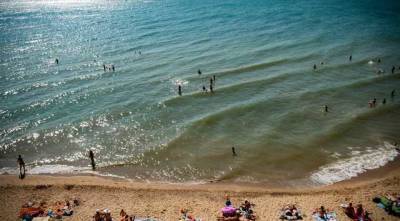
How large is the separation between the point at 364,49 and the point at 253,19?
27.7 meters

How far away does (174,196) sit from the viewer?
24.2 m

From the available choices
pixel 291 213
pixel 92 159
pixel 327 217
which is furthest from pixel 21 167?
pixel 327 217

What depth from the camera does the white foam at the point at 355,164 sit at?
26.2 meters

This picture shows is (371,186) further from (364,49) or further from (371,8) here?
(371,8)

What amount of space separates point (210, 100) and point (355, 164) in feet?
55.3

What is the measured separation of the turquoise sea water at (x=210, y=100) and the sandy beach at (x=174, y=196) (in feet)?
4.83

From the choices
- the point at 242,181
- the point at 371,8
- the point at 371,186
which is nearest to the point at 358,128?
the point at 371,186

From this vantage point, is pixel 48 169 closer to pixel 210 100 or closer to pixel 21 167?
pixel 21 167

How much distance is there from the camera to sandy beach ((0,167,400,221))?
22297mm

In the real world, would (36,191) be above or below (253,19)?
below

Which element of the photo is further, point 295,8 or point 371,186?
point 295,8

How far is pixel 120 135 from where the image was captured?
3219cm

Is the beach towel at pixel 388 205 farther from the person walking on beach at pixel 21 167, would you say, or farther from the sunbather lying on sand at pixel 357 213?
the person walking on beach at pixel 21 167

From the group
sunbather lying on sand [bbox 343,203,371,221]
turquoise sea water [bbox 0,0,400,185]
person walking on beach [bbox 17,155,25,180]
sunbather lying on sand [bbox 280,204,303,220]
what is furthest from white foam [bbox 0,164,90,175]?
sunbather lying on sand [bbox 343,203,371,221]
